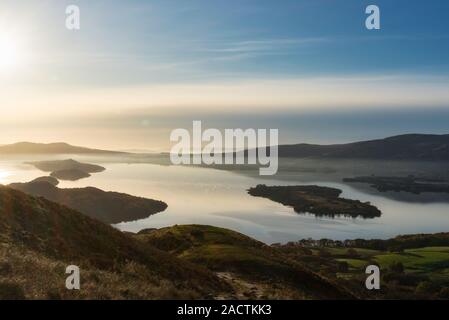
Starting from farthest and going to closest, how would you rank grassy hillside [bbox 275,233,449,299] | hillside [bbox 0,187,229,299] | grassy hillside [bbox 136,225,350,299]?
grassy hillside [bbox 275,233,449,299] → grassy hillside [bbox 136,225,350,299] → hillside [bbox 0,187,229,299]

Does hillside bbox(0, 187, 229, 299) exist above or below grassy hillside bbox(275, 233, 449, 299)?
above

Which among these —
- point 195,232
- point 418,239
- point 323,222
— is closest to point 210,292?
point 195,232

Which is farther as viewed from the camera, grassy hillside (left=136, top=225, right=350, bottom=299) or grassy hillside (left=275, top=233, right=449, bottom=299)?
grassy hillside (left=275, top=233, right=449, bottom=299)

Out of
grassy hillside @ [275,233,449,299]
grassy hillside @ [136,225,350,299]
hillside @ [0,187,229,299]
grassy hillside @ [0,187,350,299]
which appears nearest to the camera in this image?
hillside @ [0,187,229,299]

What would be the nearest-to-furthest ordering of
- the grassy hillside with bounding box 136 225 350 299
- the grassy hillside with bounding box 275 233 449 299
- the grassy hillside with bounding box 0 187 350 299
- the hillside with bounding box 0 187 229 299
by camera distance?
the hillside with bounding box 0 187 229 299 → the grassy hillside with bounding box 0 187 350 299 → the grassy hillside with bounding box 136 225 350 299 → the grassy hillside with bounding box 275 233 449 299

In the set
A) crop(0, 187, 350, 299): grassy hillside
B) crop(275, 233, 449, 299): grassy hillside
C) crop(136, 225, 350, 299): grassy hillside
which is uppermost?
crop(0, 187, 350, 299): grassy hillside

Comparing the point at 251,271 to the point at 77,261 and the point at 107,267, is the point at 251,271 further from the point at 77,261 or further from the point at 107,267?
the point at 77,261

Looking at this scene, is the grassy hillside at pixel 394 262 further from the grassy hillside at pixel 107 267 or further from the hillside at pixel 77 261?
the hillside at pixel 77 261

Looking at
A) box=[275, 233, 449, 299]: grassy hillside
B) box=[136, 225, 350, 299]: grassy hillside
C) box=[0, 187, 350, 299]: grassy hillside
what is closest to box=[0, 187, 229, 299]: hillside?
box=[0, 187, 350, 299]: grassy hillside

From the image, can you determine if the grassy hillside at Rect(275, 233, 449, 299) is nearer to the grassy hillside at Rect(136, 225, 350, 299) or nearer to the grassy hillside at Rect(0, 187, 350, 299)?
the grassy hillside at Rect(136, 225, 350, 299)

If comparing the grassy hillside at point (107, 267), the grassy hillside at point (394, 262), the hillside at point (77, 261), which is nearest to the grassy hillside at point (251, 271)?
the grassy hillside at point (107, 267)
